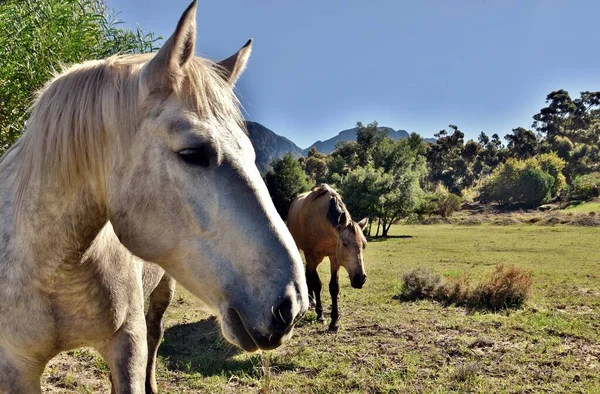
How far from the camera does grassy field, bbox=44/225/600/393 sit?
15.2ft

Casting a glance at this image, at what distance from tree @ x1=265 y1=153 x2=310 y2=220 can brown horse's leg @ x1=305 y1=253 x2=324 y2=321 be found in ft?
79.8

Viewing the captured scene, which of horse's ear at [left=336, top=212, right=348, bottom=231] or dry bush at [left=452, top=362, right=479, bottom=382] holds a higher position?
horse's ear at [left=336, top=212, right=348, bottom=231]

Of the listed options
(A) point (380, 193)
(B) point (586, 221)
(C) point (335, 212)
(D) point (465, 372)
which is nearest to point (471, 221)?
(B) point (586, 221)

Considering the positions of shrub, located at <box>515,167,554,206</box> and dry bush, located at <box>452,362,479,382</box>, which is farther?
shrub, located at <box>515,167,554,206</box>

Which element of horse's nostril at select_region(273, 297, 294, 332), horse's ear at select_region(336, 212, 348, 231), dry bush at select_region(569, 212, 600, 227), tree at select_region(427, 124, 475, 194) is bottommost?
dry bush at select_region(569, 212, 600, 227)

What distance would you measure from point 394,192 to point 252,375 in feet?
95.4

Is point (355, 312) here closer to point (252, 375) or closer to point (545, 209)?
point (252, 375)

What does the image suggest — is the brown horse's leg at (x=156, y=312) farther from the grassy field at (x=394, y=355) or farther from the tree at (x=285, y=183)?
the tree at (x=285, y=183)

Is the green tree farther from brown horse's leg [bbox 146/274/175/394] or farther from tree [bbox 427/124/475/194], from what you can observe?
brown horse's leg [bbox 146/274/175/394]

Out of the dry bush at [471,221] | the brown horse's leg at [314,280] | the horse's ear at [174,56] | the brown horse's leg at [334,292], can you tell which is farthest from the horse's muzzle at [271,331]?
the dry bush at [471,221]

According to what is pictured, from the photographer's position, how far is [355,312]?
8312 millimetres

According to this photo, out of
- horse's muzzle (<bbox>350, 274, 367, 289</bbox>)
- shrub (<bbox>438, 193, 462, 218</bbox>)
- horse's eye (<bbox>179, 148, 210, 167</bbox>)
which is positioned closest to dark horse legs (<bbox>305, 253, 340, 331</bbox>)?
horse's muzzle (<bbox>350, 274, 367, 289</bbox>)

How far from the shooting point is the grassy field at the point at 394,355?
4.62 meters

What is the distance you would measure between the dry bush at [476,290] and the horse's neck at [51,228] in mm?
8501
